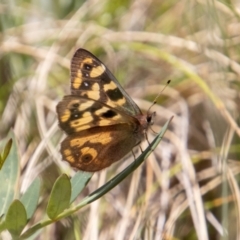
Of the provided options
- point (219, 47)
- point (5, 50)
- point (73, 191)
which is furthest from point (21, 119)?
point (73, 191)

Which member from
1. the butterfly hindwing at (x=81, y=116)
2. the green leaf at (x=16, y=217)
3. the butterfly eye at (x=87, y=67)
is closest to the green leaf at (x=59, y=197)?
the green leaf at (x=16, y=217)

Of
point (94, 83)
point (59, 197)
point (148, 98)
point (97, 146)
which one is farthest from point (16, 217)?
point (148, 98)

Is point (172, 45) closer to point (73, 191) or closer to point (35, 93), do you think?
point (35, 93)

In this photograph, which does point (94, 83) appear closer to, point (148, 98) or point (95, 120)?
point (95, 120)

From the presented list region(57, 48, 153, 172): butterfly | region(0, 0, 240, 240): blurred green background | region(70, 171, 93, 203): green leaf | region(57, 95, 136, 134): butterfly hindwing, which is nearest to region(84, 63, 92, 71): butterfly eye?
region(57, 48, 153, 172): butterfly

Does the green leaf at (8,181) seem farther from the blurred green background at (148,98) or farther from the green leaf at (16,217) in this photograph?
the blurred green background at (148,98)

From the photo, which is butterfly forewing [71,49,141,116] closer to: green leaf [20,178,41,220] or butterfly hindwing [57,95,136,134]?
butterfly hindwing [57,95,136,134]
